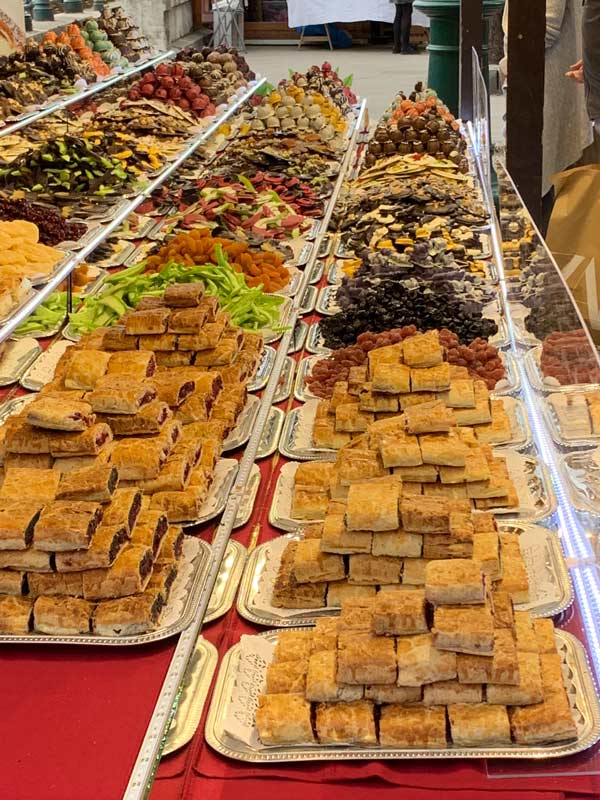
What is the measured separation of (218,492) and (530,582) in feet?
2.48

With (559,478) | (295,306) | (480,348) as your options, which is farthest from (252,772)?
(295,306)

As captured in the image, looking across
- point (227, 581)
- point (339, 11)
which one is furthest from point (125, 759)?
point (339, 11)

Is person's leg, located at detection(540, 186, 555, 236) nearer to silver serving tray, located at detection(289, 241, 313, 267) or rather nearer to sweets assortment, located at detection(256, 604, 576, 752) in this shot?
silver serving tray, located at detection(289, 241, 313, 267)

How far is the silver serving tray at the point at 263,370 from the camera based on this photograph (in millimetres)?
2887

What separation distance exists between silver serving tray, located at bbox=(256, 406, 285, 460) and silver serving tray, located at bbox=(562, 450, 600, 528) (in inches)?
33.0

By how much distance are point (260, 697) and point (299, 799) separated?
18 cm

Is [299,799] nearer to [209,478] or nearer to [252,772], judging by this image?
[252,772]

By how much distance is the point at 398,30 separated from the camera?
15.4 meters

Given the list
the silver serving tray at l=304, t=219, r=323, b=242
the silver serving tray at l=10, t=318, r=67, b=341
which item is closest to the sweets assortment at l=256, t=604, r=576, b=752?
the silver serving tray at l=10, t=318, r=67, b=341

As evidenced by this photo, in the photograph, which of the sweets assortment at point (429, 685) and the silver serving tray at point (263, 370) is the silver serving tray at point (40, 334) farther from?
the sweets assortment at point (429, 685)

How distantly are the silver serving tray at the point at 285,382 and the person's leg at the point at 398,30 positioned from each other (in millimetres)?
13229

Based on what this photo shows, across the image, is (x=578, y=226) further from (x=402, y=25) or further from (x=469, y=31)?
(x=402, y=25)

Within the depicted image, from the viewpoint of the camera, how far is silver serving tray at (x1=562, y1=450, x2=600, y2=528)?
1622mm

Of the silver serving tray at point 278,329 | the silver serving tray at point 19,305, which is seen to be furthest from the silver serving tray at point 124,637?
the silver serving tray at point 278,329
